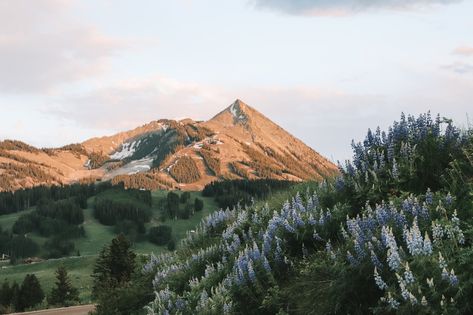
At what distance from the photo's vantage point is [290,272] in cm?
743

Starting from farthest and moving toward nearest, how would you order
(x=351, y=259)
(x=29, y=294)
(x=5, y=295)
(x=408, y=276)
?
(x=5, y=295)
(x=29, y=294)
(x=351, y=259)
(x=408, y=276)

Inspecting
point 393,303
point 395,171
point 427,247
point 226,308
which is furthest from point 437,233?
point 226,308

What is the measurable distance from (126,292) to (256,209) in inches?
175

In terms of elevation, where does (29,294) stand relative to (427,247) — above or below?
below

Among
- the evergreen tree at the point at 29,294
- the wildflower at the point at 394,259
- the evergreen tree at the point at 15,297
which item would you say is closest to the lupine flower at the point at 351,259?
the wildflower at the point at 394,259

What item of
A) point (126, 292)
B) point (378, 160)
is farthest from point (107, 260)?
point (378, 160)

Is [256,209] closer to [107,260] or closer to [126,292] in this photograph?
[126,292]

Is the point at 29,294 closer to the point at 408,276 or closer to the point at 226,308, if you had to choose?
the point at 226,308

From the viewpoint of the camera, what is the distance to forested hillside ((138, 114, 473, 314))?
5.08 metres

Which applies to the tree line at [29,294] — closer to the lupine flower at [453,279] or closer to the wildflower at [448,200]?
the wildflower at [448,200]

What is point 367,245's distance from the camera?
19.5 ft

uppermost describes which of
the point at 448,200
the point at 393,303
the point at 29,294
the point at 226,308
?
the point at 448,200

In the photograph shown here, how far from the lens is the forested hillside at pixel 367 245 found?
508 centimetres

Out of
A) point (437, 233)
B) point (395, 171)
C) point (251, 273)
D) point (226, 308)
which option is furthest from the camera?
point (395, 171)
